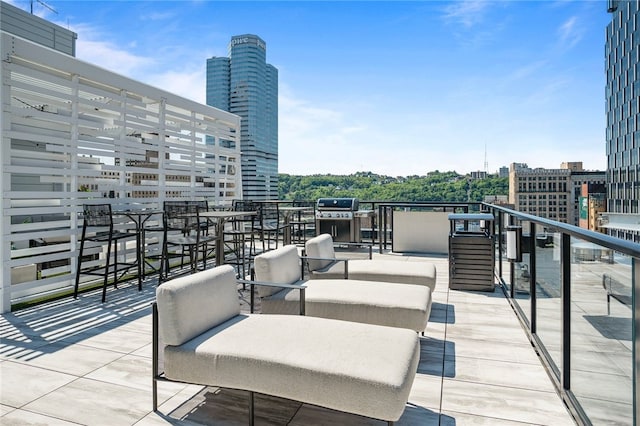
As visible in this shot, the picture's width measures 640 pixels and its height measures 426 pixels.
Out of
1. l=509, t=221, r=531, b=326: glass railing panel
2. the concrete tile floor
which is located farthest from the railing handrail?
the concrete tile floor

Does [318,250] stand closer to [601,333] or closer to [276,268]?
[276,268]

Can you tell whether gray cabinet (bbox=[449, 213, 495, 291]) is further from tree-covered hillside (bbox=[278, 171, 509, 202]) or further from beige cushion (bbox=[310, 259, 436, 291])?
tree-covered hillside (bbox=[278, 171, 509, 202])

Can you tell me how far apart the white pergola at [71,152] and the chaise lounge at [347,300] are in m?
2.80

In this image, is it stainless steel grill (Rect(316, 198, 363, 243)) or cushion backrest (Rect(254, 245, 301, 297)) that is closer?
cushion backrest (Rect(254, 245, 301, 297))

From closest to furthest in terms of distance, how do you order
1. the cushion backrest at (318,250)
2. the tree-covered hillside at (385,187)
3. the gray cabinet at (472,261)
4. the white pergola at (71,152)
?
the cushion backrest at (318,250) < the white pergola at (71,152) < the gray cabinet at (472,261) < the tree-covered hillside at (385,187)

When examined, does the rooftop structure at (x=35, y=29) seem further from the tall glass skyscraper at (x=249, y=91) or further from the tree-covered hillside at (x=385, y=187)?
the tree-covered hillside at (x=385, y=187)

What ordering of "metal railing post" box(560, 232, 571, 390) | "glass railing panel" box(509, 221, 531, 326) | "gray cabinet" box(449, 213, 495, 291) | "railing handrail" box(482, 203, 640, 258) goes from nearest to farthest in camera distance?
"railing handrail" box(482, 203, 640, 258), "metal railing post" box(560, 232, 571, 390), "glass railing panel" box(509, 221, 531, 326), "gray cabinet" box(449, 213, 495, 291)

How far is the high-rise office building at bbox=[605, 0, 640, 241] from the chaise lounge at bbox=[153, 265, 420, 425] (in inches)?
1710

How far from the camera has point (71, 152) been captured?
468cm

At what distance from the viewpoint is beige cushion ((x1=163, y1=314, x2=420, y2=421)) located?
164cm

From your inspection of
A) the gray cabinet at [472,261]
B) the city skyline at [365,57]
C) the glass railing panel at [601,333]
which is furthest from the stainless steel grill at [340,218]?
the glass railing panel at [601,333]

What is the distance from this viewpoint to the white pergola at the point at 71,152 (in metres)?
4.02

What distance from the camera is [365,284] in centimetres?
336

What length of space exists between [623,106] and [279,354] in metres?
52.5
